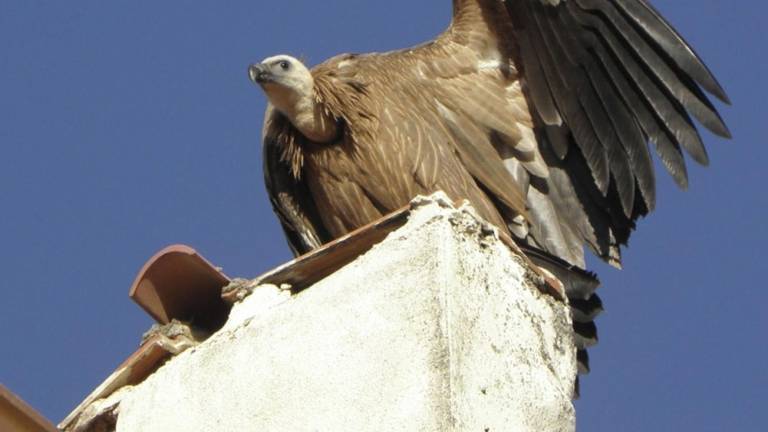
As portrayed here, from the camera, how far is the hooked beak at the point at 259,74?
26.1 ft

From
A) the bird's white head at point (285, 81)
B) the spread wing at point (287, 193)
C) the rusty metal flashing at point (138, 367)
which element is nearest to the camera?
the rusty metal flashing at point (138, 367)

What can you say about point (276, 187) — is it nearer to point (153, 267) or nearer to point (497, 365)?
point (153, 267)

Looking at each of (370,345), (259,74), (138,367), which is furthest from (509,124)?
(370,345)

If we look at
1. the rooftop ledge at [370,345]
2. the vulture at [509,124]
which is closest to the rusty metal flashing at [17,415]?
the rooftop ledge at [370,345]

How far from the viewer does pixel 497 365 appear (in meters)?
4.67

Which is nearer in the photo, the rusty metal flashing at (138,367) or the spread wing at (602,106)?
the rusty metal flashing at (138,367)

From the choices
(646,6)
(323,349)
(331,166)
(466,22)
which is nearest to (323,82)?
(331,166)

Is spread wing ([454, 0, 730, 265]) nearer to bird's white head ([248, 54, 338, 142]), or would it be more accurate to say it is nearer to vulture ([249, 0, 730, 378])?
vulture ([249, 0, 730, 378])

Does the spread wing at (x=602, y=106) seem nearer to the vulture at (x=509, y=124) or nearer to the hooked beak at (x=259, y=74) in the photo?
the vulture at (x=509, y=124)

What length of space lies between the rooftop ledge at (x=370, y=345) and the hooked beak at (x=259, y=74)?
2573 millimetres

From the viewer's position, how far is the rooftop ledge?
4.49 metres

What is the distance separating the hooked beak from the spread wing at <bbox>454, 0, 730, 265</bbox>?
1.09 m

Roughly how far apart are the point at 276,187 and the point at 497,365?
363 cm

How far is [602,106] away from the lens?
8.19m
